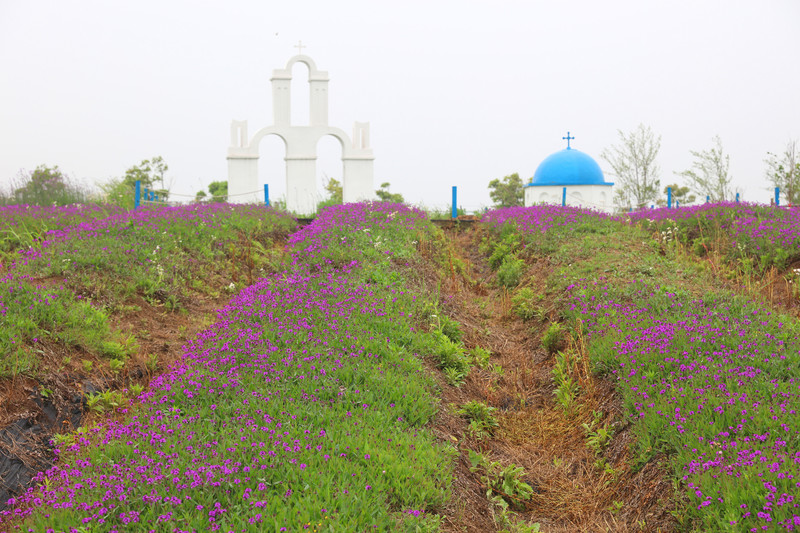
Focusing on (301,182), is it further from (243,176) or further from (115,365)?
(115,365)

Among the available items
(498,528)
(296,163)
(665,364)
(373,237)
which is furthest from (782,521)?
(296,163)

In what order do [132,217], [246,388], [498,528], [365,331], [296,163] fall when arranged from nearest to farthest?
[498,528]
[246,388]
[365,331]
[132,217]
[296,163]

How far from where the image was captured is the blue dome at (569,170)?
29.3m

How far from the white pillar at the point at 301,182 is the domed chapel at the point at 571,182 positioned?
33.6 ft

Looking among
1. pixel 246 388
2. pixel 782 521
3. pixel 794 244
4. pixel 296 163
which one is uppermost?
pixel 296 163

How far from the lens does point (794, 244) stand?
35.5 feet

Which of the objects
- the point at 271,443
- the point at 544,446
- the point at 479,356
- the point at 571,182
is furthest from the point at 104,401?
the point at 571,182

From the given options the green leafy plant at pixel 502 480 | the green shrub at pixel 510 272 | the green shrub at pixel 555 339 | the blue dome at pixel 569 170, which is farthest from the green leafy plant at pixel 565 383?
the blue dome at pixel 569 170

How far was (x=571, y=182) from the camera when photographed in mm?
29156

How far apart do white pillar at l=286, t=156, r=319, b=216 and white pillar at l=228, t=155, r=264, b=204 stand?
1.18 m

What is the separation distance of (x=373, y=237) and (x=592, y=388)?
5668 mm

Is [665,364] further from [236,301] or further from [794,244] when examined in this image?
[794,244]

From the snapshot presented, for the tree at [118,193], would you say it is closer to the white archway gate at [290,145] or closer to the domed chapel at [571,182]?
the white archway gate at [290,145]

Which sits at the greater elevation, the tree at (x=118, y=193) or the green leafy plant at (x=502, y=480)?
the tree at (x=118, y=193)
